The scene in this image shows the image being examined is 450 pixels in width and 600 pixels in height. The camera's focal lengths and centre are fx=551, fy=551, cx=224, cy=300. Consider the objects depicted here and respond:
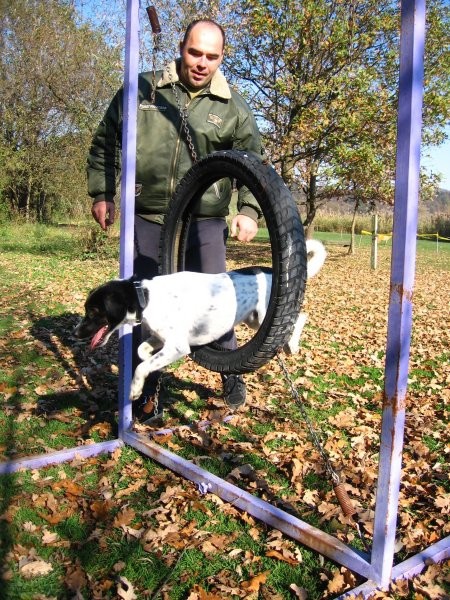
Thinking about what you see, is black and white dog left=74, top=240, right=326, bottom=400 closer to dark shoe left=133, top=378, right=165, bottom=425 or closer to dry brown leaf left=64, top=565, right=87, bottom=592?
dry brown leaf left=64, top=565, right=87, bottom=592

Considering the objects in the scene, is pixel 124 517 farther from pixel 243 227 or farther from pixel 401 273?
pixel 401 273

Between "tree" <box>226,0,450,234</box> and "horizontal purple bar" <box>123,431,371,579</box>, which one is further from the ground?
"tree" <box>226,0,450,234</box>

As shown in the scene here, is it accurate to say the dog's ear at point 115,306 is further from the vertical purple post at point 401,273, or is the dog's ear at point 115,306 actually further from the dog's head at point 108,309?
the vertical purple post at point 401,273

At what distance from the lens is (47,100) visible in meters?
25.3

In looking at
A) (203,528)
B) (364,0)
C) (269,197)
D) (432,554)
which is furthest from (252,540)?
(364,0)

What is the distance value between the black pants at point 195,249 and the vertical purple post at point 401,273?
1797mm

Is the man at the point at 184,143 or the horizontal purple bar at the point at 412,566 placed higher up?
the man at the point at 184,143

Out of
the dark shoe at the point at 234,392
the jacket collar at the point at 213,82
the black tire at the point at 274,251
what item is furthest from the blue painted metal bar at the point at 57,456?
the jacket collar at the point at 213,82

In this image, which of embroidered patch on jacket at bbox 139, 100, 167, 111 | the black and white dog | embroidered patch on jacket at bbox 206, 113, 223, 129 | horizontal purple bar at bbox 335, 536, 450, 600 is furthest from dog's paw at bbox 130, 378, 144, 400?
Result: embroidered patch on jacket at bbox 139, 100, 167, 111

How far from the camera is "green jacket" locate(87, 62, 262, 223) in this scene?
4008 mm

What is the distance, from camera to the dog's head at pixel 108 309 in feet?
11.1

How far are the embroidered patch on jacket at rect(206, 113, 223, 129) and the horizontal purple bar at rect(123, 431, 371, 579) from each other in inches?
95.3

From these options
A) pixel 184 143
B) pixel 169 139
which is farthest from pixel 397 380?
pixel 169 139

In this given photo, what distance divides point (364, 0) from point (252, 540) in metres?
17.0
